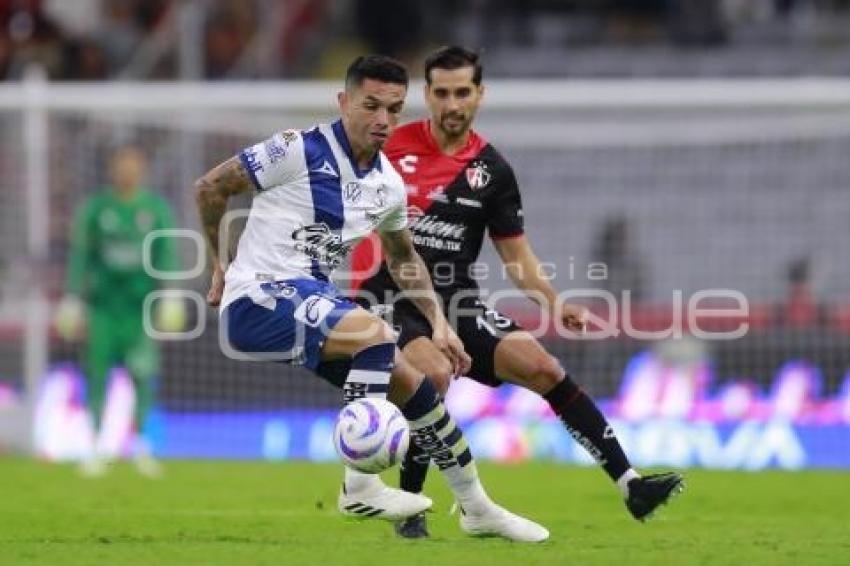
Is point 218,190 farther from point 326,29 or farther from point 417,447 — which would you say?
point 326,29

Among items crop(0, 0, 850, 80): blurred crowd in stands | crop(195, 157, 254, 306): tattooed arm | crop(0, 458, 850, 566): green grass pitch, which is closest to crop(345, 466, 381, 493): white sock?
crop(0, 458, 850, 566): green grass pitch

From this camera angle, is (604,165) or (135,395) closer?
(135,395)

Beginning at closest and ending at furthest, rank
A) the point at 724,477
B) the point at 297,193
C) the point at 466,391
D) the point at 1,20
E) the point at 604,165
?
the point at 297,193 < the point at 724,477 < the point at 466,391 < the point at 604,165 < the point at 1,20

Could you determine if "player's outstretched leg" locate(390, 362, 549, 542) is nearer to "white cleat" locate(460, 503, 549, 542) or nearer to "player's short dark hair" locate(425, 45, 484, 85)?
"white cleat" locate(460, 503, 549, 542)

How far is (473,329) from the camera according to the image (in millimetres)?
9359

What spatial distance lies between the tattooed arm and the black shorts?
3.95ft

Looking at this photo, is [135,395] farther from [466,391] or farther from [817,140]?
[817,140]

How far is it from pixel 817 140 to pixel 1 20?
11.5m

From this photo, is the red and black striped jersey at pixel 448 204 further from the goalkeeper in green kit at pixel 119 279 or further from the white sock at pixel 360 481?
the goalkeeper in green kit at pixel 119 279

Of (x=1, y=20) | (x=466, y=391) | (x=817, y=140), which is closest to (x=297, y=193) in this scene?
(x=466, y=391)

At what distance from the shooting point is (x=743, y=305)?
15.8 meters

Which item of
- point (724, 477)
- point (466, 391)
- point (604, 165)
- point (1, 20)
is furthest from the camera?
point (1, 20)

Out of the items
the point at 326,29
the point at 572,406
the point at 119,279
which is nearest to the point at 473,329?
the point at 572,406

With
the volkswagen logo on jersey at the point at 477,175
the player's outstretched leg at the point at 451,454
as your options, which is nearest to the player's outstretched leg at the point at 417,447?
the player's outstretched leg at the point at 451,454
